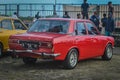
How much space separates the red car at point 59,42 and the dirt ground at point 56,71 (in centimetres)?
37

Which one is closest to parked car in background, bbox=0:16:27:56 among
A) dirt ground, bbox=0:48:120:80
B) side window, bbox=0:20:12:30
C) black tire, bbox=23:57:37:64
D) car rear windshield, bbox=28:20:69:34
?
side window, bbox=0:20:12:30

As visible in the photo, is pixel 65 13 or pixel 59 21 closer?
pixel 59 21

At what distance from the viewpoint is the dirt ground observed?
36.0 ft

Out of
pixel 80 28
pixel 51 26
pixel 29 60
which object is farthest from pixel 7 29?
pixel 80 28

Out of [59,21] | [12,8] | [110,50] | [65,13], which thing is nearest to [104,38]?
[110,50]

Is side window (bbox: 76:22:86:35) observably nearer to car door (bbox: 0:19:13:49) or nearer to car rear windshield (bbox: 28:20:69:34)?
car rear windshield (bbox: 28:20:69:34)

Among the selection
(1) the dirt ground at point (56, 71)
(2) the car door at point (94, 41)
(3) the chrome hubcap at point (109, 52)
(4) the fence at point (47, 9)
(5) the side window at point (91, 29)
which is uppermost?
(4) the fence at point (47, 9)

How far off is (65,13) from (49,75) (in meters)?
10.4

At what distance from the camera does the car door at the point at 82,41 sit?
12.8m

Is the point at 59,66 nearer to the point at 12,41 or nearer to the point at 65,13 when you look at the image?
the point at 12,41

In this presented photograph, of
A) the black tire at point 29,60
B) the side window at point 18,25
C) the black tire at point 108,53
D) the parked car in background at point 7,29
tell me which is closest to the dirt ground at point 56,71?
the black tire at point 29,60

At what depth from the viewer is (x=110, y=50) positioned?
15.0 m

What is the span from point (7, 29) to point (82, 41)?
3.84 m

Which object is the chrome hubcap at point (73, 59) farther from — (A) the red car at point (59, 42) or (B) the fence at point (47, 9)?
(B) the fence at point (47, 9)
